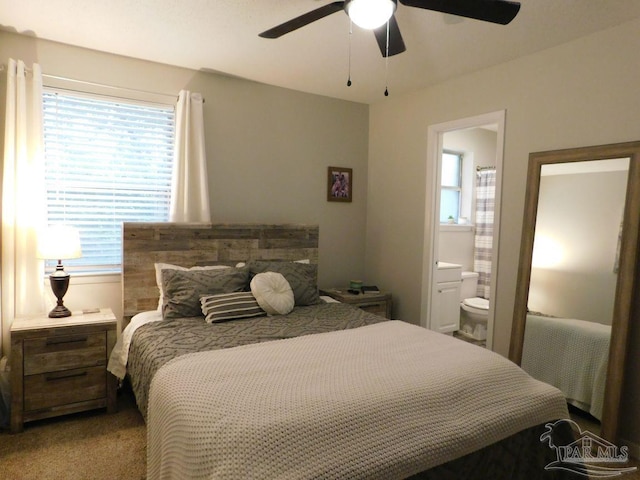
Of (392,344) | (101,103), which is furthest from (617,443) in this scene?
(101,103)

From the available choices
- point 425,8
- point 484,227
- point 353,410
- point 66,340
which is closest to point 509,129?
point 425,8

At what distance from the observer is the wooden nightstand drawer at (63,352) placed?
2492 millimetres

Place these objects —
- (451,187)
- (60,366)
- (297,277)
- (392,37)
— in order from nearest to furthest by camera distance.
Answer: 1. (392,37)
2. (60,366)
3. (297,277)
4. (451,187)

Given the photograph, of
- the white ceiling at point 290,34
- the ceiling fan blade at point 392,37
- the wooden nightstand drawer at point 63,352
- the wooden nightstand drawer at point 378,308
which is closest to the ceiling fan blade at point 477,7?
the ceiling fan blade at point 392,37

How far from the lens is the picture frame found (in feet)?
13.6

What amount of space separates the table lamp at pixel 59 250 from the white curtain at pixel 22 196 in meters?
0.17

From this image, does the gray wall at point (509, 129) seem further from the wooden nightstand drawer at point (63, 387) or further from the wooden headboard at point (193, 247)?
the wooden nightstand drawer at point (63, 387)

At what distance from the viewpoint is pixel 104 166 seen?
10.1 ft

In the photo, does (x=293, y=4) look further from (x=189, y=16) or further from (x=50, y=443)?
(x=50, y=443)

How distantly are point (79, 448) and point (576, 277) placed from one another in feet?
10.7

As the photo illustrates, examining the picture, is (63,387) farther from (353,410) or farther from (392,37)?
(392,37)

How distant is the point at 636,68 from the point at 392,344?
217 cm

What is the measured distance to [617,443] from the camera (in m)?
2.46
